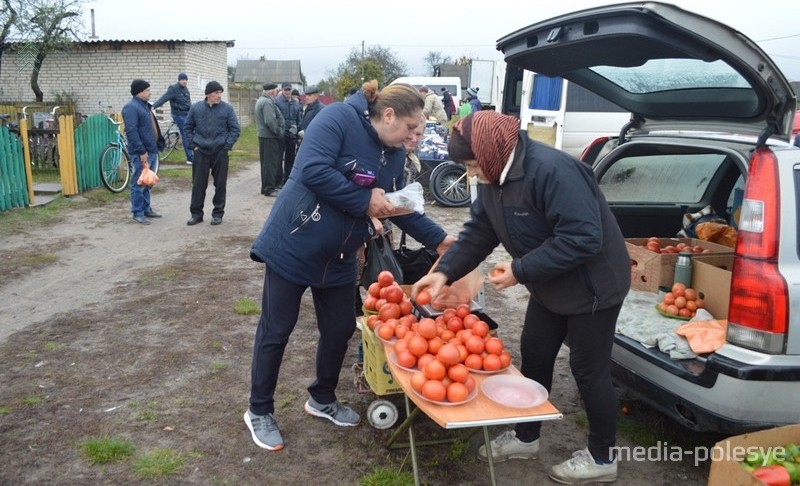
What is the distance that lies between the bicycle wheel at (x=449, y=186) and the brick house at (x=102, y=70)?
38.2 feet

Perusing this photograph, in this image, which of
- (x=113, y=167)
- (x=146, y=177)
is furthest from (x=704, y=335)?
(x=113, y=167)

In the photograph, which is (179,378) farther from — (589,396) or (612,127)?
(612,127)

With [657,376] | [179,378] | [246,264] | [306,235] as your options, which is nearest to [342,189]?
[306,235]

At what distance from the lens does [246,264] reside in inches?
292

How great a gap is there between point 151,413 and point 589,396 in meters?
2.57

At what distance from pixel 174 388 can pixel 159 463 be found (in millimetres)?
921

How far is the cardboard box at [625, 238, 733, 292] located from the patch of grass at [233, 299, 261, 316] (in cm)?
322

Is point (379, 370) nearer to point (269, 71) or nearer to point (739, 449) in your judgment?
point (739, 449)

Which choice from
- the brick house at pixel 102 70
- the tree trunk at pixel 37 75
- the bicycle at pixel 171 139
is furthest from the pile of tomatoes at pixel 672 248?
the tree trunk at pixel 37 75

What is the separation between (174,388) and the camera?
4.21m

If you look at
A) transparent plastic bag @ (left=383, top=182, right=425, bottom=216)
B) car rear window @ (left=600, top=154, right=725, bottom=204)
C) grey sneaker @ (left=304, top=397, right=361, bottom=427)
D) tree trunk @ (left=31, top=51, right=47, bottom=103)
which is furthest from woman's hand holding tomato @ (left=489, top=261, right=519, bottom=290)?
tree trunk @ (left=31, top=51, right=47, bottom=103)

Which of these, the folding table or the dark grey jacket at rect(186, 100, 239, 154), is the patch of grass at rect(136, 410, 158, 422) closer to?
the folding table

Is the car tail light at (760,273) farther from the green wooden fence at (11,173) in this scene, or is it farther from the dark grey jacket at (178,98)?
the dark grey jacket at (178,98)

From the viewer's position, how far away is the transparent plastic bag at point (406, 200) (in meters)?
3.28
